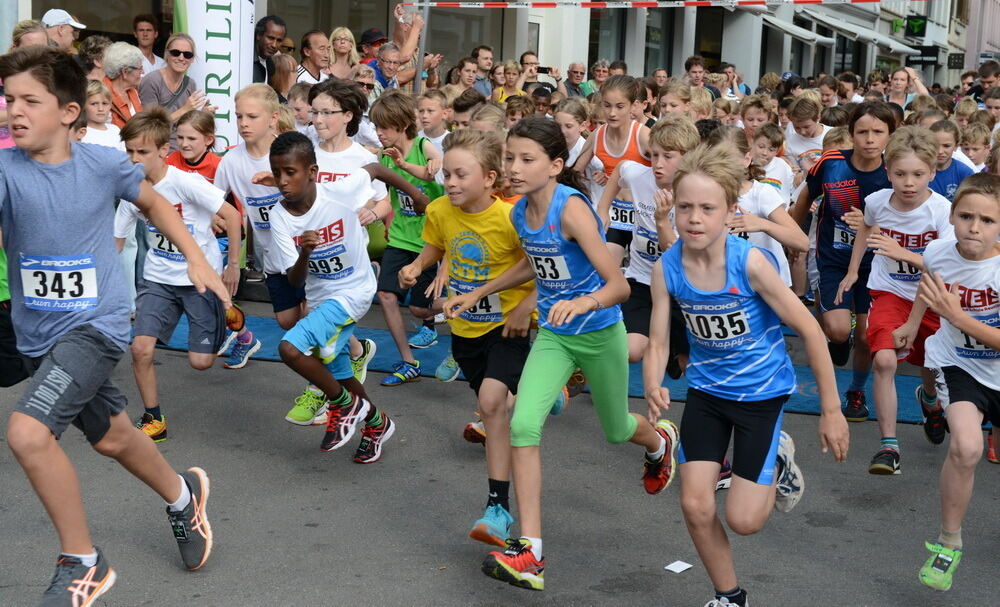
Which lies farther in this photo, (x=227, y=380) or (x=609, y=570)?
(x=227, y=380)

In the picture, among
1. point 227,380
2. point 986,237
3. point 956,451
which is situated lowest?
point 227,380

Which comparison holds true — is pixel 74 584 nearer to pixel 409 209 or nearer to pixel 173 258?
pixel 173 258

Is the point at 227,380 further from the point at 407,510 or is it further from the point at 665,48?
the point at 665,48

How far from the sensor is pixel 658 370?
13.8 ft

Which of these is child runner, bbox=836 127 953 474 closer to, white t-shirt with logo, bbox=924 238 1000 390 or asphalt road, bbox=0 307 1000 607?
asphalt road, bbox=0 307 1000 607

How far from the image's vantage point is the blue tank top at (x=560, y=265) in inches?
188

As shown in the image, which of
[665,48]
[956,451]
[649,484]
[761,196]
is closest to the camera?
[956,451]

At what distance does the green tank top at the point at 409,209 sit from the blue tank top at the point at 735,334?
370cm

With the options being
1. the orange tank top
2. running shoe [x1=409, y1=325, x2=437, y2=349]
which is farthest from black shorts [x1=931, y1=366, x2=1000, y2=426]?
running shoe [x1=409, y1=325, x2=437, y2=349]

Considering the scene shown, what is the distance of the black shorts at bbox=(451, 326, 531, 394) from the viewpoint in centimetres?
505

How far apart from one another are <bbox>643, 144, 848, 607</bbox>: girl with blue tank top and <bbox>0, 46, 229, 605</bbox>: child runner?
1.64 m

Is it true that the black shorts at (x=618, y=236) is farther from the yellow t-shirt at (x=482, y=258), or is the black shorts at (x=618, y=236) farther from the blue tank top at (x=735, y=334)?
the blue tank top at (x=735, y=334)

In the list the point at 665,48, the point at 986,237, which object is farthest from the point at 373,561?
the point at 665,48

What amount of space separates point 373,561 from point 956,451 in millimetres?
2244
